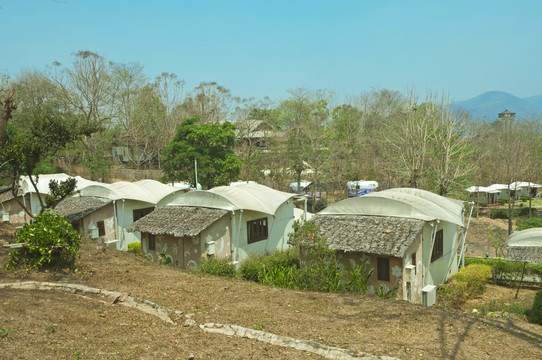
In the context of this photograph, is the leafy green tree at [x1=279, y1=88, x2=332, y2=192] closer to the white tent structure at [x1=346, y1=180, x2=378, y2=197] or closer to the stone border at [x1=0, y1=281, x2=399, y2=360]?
the white tent structure at [x1=346, y1=180, x2=378, y2=197]

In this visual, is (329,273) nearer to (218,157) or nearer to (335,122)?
(218,157)

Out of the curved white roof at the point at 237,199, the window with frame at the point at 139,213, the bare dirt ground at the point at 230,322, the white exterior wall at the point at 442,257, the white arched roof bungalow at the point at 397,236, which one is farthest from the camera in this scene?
the window with frame at the point at 139,213

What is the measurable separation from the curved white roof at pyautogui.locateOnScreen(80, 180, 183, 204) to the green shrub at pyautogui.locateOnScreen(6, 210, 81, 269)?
12.3m

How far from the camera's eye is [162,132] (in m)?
53.7

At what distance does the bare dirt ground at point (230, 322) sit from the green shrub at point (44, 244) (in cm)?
41

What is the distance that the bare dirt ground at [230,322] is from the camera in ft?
20.4

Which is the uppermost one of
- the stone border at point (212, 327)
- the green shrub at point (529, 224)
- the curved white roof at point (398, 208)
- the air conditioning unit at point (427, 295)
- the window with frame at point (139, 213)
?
the curved white roof at point (398, 208)

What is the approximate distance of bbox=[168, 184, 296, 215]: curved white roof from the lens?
18.3 metres

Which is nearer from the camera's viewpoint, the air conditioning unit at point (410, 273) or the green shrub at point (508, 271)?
the air conditioning unit at point (410, 273)

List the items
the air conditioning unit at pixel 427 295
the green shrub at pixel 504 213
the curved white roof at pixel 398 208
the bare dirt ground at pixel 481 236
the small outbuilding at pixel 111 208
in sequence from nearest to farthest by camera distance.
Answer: the air conditioning unit at pixel 427 295
the curved white roof at pixel 398 208
the small outbuilding at pixel 111 208
the bare dirt ground at pixel 481 236
the green shrub at pixel 504 213

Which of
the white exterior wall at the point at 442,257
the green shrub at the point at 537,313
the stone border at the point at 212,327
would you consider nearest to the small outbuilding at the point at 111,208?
the stone border at the point at 212,327

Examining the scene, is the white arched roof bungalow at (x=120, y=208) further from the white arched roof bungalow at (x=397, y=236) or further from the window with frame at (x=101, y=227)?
the white arched roof bungalow at (x=397, y=236)

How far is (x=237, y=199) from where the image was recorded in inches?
730

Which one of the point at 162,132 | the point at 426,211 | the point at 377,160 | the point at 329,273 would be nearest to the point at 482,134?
the point at 377,160
